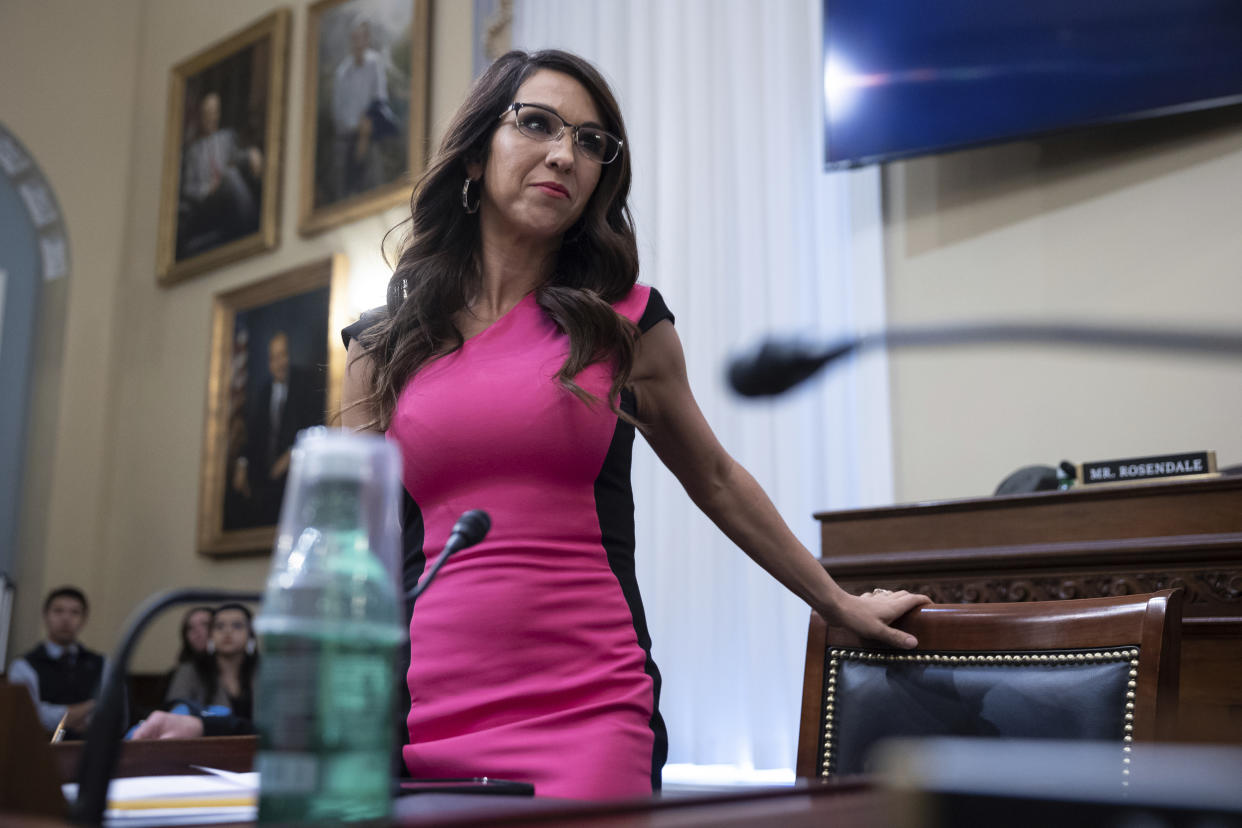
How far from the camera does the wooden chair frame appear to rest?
47.8 inches

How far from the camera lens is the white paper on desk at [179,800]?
2.48 feet

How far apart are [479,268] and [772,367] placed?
1.13 meters

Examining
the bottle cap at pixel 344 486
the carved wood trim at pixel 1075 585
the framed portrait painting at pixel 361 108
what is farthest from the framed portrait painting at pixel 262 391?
the bottle cap at pixel 344 486

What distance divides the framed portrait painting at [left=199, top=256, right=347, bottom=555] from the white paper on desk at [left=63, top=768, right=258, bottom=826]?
509cm

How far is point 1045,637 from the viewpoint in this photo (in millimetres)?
1319

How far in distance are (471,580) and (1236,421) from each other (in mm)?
2437

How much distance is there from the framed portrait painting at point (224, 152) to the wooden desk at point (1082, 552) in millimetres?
4607

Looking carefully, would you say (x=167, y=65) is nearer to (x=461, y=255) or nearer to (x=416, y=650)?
(x=461, y=255)

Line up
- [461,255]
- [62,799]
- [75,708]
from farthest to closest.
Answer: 1. [75,708]
2. [461,255]
3. [62,799]

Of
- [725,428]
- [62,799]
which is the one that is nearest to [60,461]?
[725,428]

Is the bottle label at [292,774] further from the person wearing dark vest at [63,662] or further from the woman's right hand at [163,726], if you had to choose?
the person wearing dark vest at [63,662]

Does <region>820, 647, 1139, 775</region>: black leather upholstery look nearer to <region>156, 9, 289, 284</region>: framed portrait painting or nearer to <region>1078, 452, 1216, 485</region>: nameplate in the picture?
<region>1078, 452, 1216, 485</region>: nameplate

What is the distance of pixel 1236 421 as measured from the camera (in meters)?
3.19

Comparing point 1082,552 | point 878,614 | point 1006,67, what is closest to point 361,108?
point 1006,67
